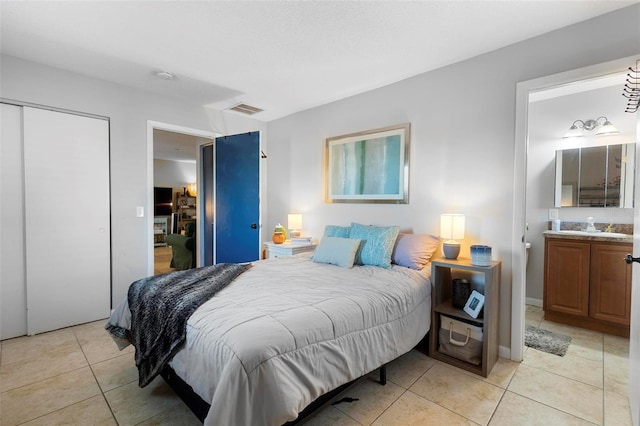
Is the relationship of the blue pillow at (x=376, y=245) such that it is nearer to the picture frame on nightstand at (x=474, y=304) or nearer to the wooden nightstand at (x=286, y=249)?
the picture frame on nightstand at (x=474, y=304)

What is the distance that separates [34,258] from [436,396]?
362 cm

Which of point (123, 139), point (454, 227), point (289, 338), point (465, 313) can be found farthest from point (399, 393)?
point (123, 139)

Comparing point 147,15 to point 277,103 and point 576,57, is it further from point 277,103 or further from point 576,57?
point 576,57

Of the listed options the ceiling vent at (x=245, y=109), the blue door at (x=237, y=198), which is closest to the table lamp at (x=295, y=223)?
the blue door at (x=237, y=198)

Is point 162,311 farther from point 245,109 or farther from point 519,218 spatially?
point 245,109

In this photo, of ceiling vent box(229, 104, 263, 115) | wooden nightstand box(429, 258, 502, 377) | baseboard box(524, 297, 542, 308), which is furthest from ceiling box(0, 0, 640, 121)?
baseboard box(524, 297, 542, 308)

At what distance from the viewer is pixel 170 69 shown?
2.88m

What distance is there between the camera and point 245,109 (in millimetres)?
4051

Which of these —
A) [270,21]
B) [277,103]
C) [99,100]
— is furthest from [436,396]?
[99,100]

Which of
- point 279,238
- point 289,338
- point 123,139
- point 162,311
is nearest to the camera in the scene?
point 289,338

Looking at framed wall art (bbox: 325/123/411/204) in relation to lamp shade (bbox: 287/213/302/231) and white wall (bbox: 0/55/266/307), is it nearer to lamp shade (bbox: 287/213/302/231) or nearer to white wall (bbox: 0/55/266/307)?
Answer: lamp shade (bbox: 287/213/302/231)

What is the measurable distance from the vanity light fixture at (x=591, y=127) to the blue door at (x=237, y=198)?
3.66 meters

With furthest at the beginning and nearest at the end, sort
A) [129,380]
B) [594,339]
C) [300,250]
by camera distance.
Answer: [300,250]
[594,339]
[129,380]

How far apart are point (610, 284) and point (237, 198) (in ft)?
13.5
